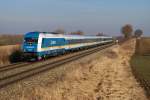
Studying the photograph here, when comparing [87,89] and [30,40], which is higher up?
[30,40]

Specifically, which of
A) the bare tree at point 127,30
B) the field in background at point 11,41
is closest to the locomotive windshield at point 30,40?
A: the field in background at point 11,41

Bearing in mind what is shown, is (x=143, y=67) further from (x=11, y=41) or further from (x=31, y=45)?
(x=11, y=41)

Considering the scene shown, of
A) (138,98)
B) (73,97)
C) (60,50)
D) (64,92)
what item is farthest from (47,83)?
(60,50)

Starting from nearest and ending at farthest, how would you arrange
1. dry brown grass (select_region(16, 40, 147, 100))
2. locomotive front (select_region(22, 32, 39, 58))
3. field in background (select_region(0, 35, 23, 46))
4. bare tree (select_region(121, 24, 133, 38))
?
dry brown grass (select_region(16, 40, 147, 100)) < locomotive front (select_region(22, 32, 39, 58)) < field in background (select_region(0, 35, 23, 46)) < bare tree (select_region(121, 24, 133, 38))

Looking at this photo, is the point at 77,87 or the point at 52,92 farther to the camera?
the point at 77,87

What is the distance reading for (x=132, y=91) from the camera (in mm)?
17828

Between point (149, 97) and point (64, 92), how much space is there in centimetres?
426

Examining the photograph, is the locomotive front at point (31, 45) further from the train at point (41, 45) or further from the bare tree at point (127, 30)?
the bare tree at point (127, 30)

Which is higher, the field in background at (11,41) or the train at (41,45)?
the train at (41,45)

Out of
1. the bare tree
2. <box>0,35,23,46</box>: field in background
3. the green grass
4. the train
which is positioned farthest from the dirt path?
the bare tree

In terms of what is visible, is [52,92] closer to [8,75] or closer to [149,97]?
[149,97]

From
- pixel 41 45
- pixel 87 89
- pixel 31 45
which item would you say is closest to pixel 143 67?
pixel 41 45

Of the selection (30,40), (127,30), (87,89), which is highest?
(30,40)

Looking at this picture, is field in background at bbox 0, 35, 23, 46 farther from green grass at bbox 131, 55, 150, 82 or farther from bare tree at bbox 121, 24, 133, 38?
bare tree at bbox 121, 24, 133, 38
